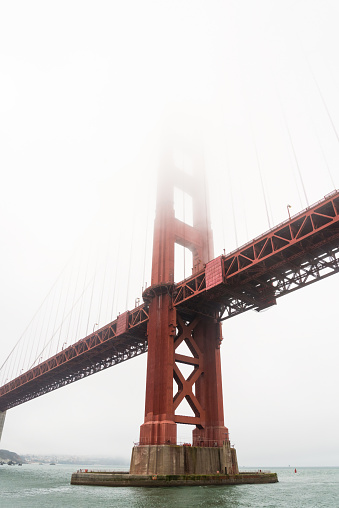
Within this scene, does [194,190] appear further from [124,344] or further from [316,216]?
[316,216]

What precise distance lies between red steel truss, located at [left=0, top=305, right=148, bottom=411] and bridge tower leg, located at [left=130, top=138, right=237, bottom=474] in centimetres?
509

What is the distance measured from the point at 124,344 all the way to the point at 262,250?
2893cm

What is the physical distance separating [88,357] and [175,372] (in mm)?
26717

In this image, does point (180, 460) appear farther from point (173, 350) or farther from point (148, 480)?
point (173, 350)

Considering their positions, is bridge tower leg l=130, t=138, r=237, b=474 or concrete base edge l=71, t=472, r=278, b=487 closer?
concrete base edge l=71, t=472, r=278, b=487

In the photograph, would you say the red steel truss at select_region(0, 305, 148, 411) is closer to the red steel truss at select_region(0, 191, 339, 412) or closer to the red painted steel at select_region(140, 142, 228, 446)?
the red steel truss at select_region(0, 191, 339, 412)

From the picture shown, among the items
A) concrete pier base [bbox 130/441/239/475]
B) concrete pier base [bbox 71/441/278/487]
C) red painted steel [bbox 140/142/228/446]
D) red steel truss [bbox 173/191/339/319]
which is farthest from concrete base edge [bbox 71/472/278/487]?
red steel truss [bbox 173/191/339/319]

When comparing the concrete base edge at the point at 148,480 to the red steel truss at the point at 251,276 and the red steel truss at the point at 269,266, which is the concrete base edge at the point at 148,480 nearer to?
the red steel truss at the point at 251,276

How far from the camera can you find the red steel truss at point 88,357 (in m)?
44.6

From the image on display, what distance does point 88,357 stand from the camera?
188ft

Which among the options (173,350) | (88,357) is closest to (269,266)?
(173,350)

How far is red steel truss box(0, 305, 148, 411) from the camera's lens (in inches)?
1754

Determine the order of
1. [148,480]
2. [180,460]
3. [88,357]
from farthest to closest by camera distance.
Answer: [88,357], [180,460], [148,480]

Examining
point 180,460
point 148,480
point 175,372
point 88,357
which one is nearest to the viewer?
point 148,480
